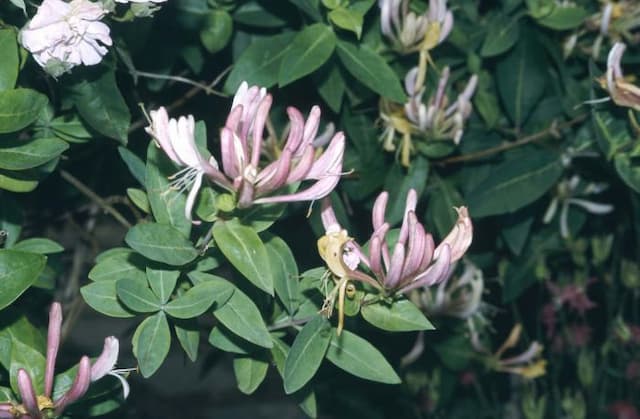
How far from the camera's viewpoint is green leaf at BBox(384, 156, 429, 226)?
1.40 m

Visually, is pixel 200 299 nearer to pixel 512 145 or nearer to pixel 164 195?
pixel 164 195

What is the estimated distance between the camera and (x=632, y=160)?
131 centimetres

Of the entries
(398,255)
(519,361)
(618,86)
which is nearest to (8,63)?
(398,255)

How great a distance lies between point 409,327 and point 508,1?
0.68 m

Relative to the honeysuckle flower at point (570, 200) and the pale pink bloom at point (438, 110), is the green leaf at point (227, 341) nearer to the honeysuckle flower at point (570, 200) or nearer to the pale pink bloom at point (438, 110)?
the pale pink bloom at point (438, 110)

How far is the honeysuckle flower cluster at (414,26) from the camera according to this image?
1292 mm

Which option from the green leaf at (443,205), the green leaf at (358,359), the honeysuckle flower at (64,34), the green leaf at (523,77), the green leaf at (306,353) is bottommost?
the green leaf at (443,205)

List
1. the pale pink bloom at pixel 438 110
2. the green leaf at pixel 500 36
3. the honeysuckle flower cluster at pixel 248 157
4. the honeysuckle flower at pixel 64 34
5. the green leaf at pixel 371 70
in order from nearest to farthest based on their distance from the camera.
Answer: the honeysuckle flower cluster at pixel 248 157 < the honeysuckle flower at pixel 64 34 < the green leaf at pixel 371 70 < the pale pink bloom at pixel 438 110 < the green leaf at pixel 500 36

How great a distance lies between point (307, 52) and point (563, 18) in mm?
421

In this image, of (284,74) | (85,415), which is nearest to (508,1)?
(284,74)

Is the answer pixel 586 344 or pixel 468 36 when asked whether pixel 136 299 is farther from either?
pixel 586 344

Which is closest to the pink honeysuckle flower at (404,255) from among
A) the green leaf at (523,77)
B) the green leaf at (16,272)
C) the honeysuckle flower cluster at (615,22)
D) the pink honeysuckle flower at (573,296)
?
the green leaf at (16,272)

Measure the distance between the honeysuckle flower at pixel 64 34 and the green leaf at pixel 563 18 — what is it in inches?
26.5

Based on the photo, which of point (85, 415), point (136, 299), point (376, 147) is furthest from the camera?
point (376, 147)
